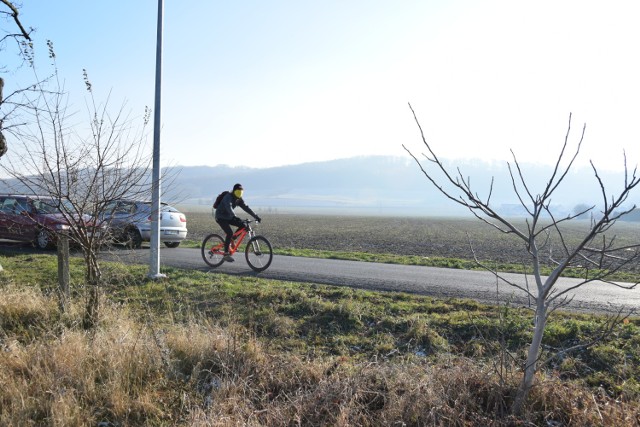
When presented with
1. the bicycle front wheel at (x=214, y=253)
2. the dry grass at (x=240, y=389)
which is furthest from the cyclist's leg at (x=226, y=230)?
the dry grass at (x=240, y=389)

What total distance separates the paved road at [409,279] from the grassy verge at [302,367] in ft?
5.87

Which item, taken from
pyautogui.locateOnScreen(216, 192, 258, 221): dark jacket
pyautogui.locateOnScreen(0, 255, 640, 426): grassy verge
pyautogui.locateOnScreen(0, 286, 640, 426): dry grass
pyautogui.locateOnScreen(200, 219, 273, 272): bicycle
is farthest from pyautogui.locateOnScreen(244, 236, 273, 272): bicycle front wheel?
pyautogui.locateOnScreen(0, 286, 640, 426): dry grass

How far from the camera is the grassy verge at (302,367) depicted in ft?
13.8

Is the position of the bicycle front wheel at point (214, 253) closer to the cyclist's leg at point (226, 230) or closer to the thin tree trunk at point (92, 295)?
the cyclist's leg at point (226, 230)

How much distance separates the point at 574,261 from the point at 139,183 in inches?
209

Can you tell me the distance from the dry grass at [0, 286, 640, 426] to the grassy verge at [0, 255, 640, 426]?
1cm

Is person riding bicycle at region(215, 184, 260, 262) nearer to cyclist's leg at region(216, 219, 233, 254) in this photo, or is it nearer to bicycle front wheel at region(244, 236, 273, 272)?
cyclist's leg at region(216, 219, 233, 254)

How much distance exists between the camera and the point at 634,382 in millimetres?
4969

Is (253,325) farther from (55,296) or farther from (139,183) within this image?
(55,296)

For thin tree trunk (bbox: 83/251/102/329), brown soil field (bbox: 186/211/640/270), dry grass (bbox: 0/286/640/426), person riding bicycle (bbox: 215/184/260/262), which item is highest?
person riding bicycle (bbox: 215/184/260/262)

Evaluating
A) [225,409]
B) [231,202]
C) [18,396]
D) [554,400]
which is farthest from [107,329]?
[231,202]

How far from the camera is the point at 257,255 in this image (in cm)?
1175

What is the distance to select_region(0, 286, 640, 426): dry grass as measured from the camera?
414cm

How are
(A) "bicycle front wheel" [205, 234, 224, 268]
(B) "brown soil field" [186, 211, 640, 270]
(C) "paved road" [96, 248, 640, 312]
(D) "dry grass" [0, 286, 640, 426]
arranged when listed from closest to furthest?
(D) "dry grass" [0, 286, 640, 426], (C) "paved road" [96, 248, 640, 312], (A) "bicycle front wheel" [205, 234, 224, 268], (B) "brown soil field" [186, 211, 640, 270]
